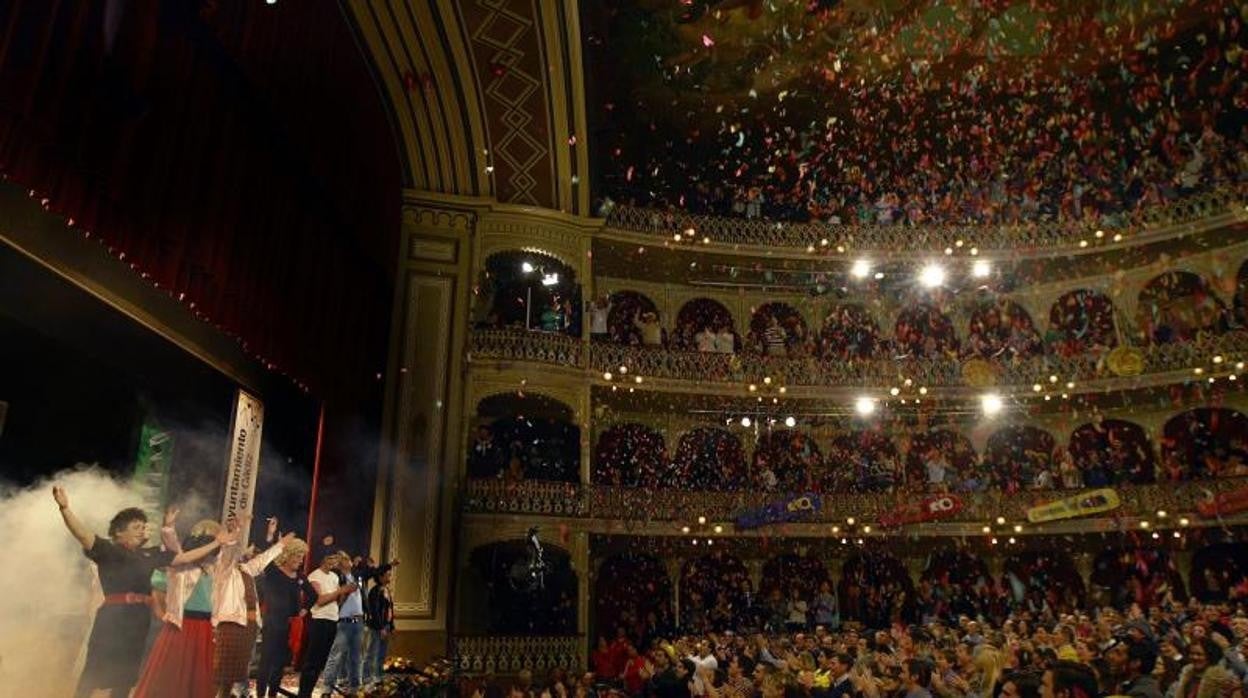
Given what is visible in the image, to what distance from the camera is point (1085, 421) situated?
53.5 feet

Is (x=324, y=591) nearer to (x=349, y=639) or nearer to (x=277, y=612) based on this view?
(x=277, y=612)

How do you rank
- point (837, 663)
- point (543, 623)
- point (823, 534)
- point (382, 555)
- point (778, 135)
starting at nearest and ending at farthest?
point (837, 663) < point (382, 555) < point (543, 623) < point (823, 534) < point (778, 135)

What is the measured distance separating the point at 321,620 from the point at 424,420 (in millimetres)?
5802

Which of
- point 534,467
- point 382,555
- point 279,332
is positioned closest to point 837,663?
point 279,332

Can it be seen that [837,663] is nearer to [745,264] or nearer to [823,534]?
[823,534]

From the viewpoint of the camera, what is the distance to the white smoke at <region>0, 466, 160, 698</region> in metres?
5.23

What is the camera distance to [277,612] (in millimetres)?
6691

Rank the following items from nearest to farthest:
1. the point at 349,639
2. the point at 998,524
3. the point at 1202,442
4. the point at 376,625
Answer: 1. the point at 349,639
2. the point at 376,625
3. the point at 998,524
4. the point at 1202,442

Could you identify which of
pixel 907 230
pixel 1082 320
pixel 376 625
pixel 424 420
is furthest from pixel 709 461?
pixel 376 625

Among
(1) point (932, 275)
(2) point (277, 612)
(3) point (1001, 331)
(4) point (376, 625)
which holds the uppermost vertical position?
(1) point (932, 275)

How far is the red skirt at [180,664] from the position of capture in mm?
4879

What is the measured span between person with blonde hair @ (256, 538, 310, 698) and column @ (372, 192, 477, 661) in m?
4.69

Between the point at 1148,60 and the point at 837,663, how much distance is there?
13536mm

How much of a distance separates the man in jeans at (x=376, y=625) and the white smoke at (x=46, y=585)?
102 inches
